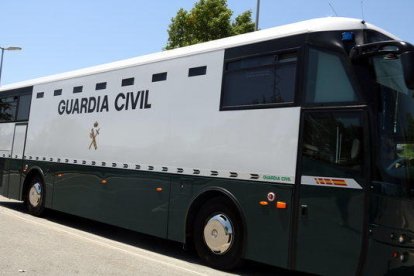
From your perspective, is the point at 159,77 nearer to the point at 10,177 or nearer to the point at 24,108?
the point at 24,108

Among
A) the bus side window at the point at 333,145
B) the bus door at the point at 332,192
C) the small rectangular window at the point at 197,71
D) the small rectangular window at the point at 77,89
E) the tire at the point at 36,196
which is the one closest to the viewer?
the bus door at the point at 332,192

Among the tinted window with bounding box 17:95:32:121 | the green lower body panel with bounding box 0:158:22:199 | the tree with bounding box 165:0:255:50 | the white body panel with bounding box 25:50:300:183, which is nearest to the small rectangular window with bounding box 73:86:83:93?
the white body panel with bounding box 25:50:300:183

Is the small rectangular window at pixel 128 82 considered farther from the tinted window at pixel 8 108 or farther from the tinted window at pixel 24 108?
the tinted window at pixel 8 108

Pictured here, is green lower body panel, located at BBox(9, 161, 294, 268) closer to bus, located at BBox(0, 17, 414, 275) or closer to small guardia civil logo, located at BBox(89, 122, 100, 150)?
bus, located at BBox(0, 17, 414, 275)

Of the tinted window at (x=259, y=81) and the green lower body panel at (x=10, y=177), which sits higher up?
the tinted window at (x=259, y=81)

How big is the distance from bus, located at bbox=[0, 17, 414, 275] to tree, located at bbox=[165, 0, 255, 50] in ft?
37.4

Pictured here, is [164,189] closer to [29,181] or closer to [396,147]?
[396,147]

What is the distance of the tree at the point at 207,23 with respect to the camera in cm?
2125

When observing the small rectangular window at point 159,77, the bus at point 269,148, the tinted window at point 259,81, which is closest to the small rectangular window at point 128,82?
the bus at point 269,148

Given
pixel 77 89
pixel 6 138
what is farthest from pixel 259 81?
pixel 6 138

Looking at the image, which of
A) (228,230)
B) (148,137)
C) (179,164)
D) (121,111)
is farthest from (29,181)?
(228,230)

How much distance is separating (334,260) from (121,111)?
212 inches

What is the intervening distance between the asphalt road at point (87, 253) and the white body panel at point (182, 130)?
1474mm

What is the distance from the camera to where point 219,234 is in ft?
24.3
